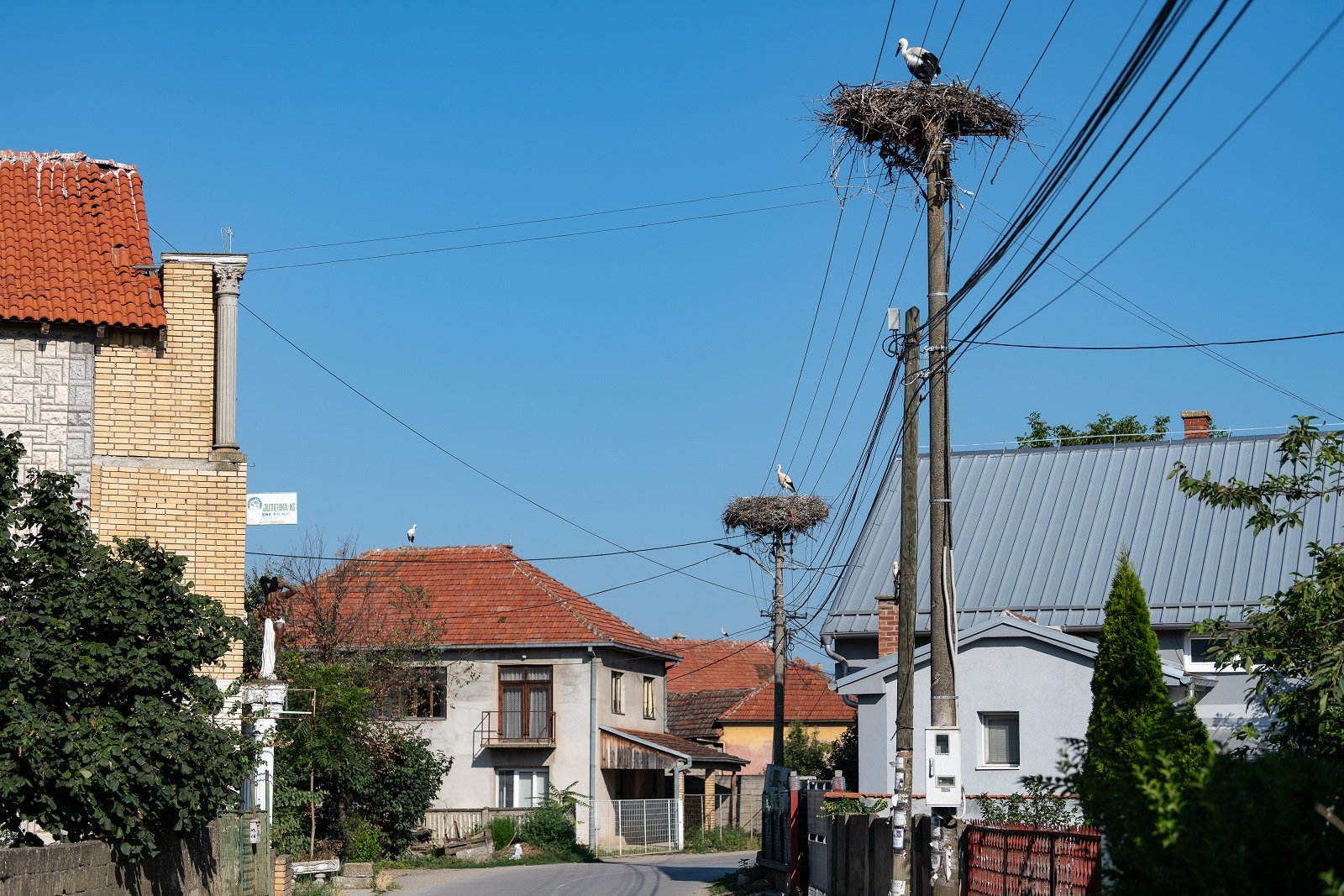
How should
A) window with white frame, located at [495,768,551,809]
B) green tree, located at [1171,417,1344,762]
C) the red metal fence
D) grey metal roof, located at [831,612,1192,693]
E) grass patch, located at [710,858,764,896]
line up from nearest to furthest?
the red metal fence < green tree, located at [1171,417,1344,762] < grey metal roof, located at [831,612,1192,693] < grass patch, located at [710,858,764,896] < window with white frame, located at [495,768,551,809]

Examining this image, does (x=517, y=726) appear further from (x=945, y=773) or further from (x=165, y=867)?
(x=945, y=773)

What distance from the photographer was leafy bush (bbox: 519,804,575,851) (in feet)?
128

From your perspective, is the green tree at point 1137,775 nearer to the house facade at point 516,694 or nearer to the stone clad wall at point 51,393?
the stone clad wall at point 51,393

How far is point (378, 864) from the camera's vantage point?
111 ft

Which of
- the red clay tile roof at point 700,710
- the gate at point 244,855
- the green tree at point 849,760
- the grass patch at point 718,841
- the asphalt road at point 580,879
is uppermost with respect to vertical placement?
the gate at point 244,855

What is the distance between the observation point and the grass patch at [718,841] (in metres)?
43.9

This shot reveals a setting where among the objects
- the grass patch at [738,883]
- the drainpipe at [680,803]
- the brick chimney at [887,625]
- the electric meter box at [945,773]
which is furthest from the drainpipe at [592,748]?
the electric meter box at [945,773]

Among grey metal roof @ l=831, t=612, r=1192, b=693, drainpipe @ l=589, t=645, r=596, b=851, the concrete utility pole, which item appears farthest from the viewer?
drainpipe @ l=589, t=645, r=596, b=851

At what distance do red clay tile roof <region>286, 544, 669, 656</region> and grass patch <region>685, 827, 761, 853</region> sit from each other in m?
5.68

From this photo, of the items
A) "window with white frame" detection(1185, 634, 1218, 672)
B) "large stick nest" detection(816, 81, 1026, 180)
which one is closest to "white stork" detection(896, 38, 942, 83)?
"large stick nest" detection(816, 81, 1026, 180)

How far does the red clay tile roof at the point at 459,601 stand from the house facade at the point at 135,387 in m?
17.7

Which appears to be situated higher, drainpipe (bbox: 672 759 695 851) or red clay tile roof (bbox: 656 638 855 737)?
Result: red clay tile roof (bbox: 656 638 855 737)

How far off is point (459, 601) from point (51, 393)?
24475 millimetres

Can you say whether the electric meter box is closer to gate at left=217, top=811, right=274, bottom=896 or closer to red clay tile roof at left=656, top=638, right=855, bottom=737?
gate at left=217, top=811, right=274, bottom=896
